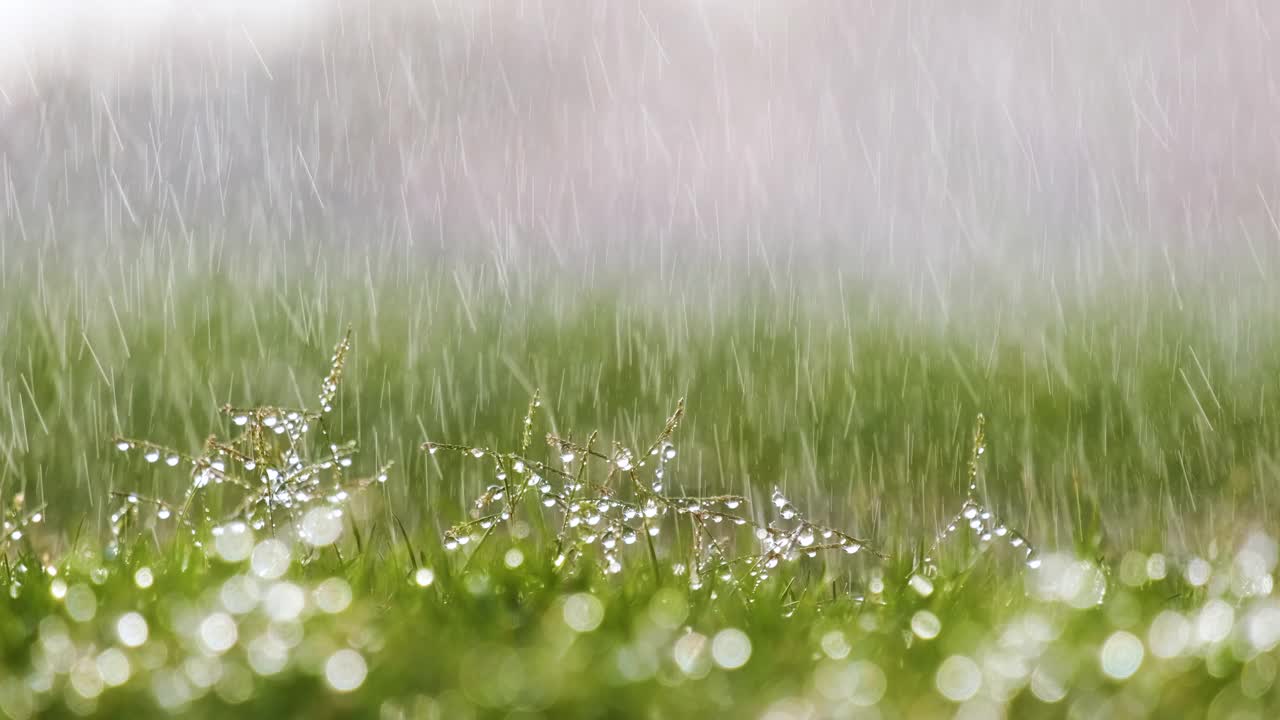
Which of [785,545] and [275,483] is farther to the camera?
[275,483]

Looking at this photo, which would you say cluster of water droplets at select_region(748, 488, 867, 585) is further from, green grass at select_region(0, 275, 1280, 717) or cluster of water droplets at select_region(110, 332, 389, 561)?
cluster of water droplets at select_region(110, 332, 389, 561)

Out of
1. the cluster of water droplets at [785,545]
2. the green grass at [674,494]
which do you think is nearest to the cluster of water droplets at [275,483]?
the green grass at [674,494]

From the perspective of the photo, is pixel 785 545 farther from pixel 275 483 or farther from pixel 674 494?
pixel 674 494

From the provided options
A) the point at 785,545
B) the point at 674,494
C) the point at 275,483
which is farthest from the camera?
the point at 674,494

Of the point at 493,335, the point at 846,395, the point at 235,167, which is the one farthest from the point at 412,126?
the point at 846,395

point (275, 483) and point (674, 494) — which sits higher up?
point (275, 483)

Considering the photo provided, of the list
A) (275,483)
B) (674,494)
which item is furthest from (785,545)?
(674,494)

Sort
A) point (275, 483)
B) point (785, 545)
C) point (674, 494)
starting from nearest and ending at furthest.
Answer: point (785, 545), point (275, 483), point (674, 494)

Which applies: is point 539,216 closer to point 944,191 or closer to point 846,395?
point 944,191

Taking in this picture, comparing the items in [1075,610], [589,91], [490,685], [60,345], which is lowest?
[589,91]
